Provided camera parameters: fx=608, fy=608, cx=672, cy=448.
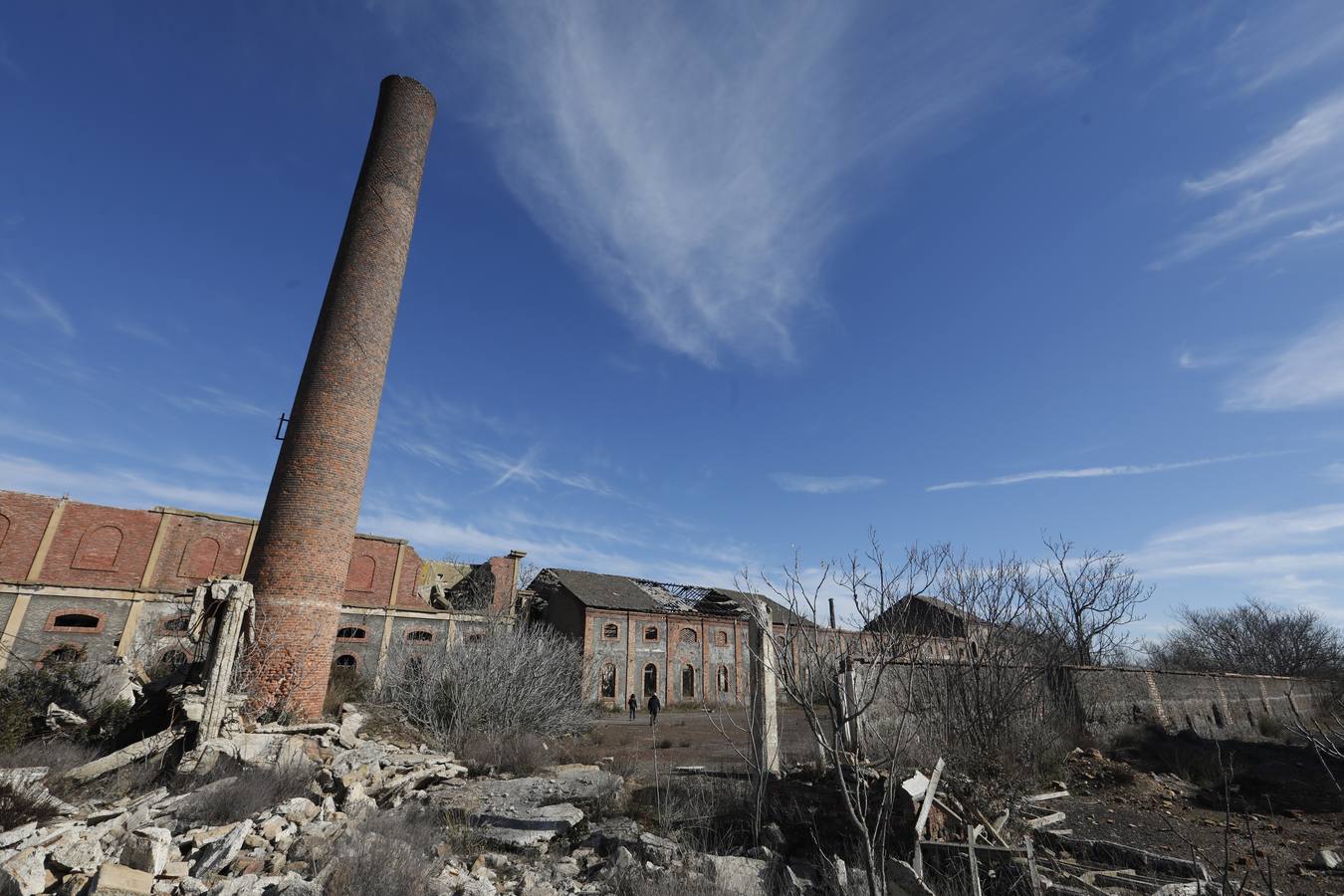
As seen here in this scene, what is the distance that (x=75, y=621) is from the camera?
20.0 metres

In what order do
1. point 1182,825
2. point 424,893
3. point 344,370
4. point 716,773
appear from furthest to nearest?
point 344,370, point 716,773, point 1182,825, point 424,893

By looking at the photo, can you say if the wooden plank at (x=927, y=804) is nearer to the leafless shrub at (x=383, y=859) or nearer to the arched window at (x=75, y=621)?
the leafless shrub at (x=383, y=859)

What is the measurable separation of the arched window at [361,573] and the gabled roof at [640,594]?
9351mm

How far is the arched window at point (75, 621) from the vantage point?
64.5 ft

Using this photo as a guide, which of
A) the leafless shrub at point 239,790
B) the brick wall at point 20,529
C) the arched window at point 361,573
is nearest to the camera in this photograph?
the leafless shrub at point 239,790

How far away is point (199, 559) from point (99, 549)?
288cm

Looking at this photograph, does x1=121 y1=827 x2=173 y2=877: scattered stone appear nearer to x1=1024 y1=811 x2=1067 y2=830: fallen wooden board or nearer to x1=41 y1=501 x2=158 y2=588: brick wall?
x1=1024 y1=811 x2=1067 y2=830: fallen wooden board

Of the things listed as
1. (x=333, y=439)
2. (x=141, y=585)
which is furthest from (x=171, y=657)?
(x=333, y=439)

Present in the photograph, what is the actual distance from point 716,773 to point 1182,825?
311 inches

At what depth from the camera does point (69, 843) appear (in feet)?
20.5

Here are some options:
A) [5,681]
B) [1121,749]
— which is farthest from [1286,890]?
[5,681]

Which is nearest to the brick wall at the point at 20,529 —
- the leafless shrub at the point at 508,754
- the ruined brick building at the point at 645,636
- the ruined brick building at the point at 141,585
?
the ruined brick building at the point at 141,585

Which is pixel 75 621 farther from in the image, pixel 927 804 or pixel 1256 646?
pixel 1256 646

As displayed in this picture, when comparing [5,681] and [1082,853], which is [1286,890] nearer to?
[1082,853]
